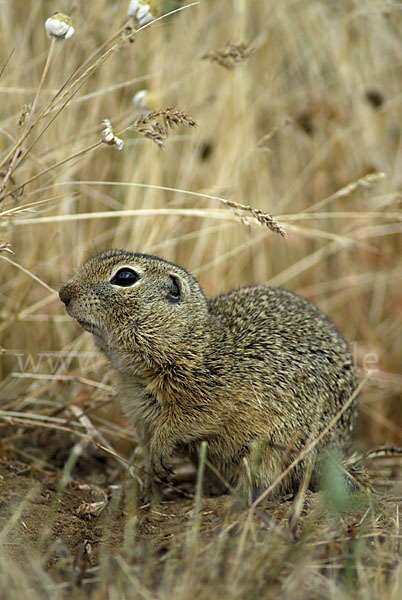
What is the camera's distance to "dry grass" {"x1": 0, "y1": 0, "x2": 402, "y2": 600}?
412 centimetres

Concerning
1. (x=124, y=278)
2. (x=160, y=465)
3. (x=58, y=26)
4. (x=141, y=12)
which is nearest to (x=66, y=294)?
(x=124, y=278)

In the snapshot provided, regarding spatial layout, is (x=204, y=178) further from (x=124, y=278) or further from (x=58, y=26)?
(x=58, y=26)

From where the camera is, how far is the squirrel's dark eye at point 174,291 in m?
3.84

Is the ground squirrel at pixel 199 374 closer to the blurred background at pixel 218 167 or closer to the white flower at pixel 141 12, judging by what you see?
the blurred background at pixel 218 167

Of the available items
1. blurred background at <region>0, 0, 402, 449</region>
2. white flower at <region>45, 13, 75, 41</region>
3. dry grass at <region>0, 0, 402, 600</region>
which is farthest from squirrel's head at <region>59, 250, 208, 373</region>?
white flower at <region>45, 13, 75, 41</region>

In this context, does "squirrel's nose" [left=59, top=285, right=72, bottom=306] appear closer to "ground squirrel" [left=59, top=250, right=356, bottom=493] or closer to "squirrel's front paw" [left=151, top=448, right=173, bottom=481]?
Result: "ground squirrel" [left=59, top=250, right=356, bottom=493]

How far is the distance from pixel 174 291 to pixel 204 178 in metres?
2.64

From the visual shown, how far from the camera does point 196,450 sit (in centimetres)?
379

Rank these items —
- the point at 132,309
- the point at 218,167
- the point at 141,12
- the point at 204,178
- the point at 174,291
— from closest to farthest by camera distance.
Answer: the point at 141,12 → the point at 132,309 → the point at 174,291 → the point at 218,167 → the point at 204,178

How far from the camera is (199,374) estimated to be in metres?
3.73

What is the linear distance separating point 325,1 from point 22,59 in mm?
3092

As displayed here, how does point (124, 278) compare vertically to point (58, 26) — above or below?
below

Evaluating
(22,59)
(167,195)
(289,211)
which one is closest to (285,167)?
(289,211)

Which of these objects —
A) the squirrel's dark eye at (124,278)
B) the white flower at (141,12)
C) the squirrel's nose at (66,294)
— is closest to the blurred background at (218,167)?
the white flower at (141,12)
